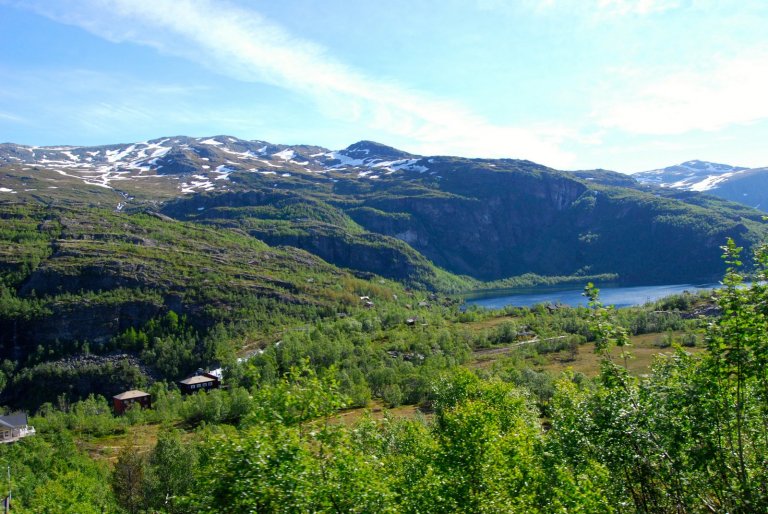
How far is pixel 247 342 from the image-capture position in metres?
126

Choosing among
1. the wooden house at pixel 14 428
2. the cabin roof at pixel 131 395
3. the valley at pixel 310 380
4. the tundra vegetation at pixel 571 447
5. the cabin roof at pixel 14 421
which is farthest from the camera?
the cabin roof at pixel 131 395

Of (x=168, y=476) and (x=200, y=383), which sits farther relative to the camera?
(x=200, y=383)

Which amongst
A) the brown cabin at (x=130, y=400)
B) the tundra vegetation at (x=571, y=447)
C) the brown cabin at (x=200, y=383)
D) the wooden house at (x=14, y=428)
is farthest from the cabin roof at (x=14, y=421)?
the tundra vegetation at (x=571, y=447)

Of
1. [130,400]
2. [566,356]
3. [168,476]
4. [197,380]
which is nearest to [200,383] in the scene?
[197,380]

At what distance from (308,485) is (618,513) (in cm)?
901

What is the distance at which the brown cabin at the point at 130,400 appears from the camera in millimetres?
95312

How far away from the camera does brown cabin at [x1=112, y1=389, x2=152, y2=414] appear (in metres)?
95.3

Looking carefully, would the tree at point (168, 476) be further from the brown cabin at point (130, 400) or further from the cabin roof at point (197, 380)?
the cabin roof at point (197, 380)

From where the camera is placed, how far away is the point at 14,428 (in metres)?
75.2

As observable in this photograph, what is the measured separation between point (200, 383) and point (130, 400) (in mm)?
13451

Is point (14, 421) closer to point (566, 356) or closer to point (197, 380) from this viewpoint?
point (197, 380)

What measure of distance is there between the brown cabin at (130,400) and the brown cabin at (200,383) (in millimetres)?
7387

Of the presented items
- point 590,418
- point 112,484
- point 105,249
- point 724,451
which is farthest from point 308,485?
point 105,249

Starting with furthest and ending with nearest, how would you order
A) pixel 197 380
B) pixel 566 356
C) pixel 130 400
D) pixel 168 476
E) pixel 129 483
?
pixel 566 356
pixel 197 380
pixel 130 400
pixel 168 476
pixel 129 483
